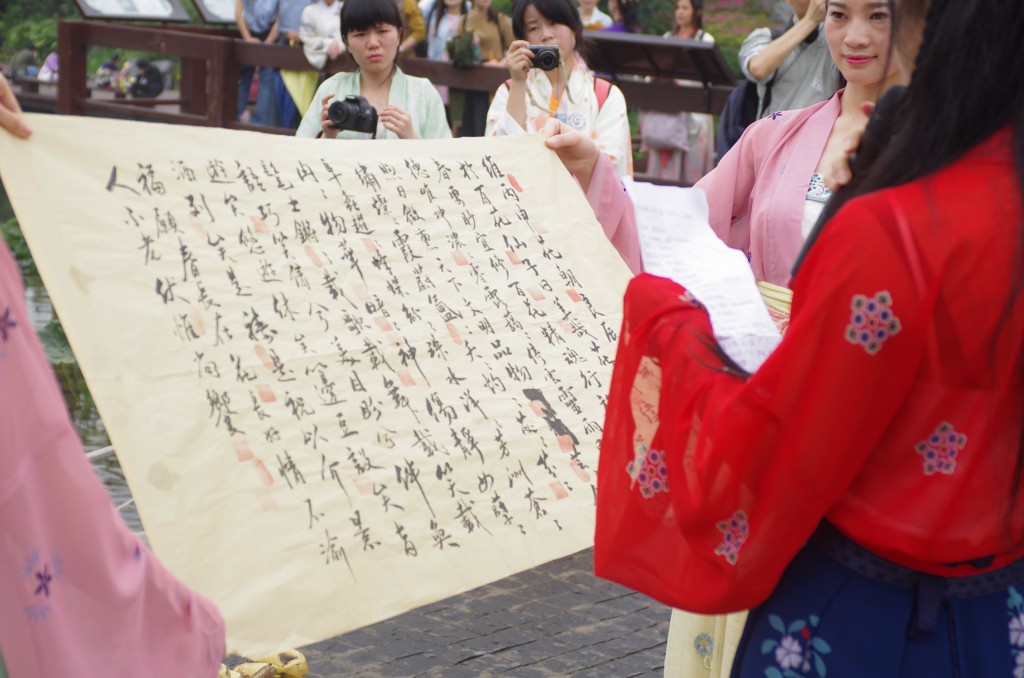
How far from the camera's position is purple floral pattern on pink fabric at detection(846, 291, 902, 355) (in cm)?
142

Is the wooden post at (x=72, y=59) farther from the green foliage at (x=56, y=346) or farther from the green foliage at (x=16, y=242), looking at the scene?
the green foliage at (x=56, y=346)

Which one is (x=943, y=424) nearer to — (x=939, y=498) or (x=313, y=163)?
(x=939, y=498)

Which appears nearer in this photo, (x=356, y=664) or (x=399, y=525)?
(x=399, y=525)

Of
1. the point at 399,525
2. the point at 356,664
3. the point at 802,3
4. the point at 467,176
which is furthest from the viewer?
the point at 802,3

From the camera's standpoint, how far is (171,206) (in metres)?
2.37

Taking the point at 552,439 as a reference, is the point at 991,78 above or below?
above

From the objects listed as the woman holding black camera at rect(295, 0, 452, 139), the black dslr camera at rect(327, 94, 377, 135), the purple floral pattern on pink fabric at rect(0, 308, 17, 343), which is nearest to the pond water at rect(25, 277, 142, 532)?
the woman holding black camera at rect(295, 0, 452, 139)

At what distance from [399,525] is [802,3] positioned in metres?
3.77

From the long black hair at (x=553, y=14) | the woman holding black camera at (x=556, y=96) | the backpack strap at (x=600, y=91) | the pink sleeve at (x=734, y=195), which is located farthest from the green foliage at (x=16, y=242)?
the pink sleeve at (x=734, y=195)

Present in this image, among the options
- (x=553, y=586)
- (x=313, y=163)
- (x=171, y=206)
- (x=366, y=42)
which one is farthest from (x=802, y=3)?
(x=171, y=206)

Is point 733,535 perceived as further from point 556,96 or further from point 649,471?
point 556,96

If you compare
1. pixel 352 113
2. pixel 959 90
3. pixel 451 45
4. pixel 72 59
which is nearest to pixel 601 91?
pixel 352 113

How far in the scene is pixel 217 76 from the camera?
8.99 m

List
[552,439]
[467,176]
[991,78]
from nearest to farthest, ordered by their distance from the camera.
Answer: [991,78]
[552,439]
[467,176]
